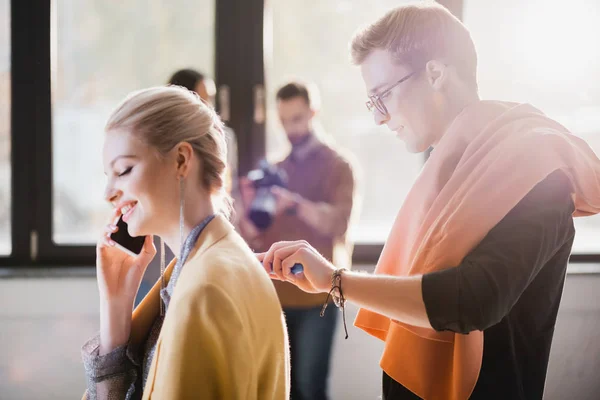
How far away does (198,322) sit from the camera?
859mm

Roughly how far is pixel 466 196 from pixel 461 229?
0.18 ft

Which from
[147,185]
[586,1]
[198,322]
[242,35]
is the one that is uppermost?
[586,1]

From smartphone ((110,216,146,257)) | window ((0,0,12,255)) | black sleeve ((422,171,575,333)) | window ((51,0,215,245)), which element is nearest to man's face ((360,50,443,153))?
black sleeve ((422,171,575,333))

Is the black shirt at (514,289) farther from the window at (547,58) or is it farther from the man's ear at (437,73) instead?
the window at (547,58)

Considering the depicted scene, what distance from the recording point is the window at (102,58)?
2.81m

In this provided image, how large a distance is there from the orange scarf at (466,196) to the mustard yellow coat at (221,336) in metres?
0.23

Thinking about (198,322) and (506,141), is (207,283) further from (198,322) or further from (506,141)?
(506,141)

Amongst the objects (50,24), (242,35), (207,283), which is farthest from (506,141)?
(50,24)

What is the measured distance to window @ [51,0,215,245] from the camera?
281 cm

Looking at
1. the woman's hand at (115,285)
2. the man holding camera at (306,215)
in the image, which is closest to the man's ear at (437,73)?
the woman's hand at (115,285)

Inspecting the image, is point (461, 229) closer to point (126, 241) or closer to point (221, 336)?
point (221, 336)

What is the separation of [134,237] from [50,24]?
1.97 m

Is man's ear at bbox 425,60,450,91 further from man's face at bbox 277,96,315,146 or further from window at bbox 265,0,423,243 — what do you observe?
window at bbox 265,0,423,243

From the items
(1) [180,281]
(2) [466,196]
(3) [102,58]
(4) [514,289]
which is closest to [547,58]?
(3) [102,58]
